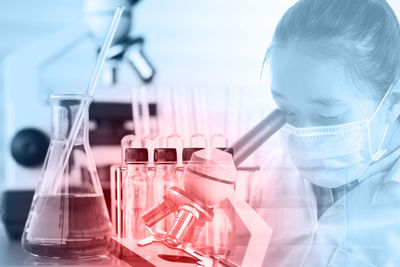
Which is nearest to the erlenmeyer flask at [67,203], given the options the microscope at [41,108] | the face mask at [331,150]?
the microscope at [41,108]

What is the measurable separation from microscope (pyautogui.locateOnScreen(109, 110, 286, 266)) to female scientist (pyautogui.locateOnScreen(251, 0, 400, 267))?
0.72 feet

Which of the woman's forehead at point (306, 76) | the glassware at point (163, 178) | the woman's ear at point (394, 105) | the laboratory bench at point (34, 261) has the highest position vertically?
the woman's forehead at point (306, 76)

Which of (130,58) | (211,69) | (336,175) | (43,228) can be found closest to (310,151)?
(336,175)

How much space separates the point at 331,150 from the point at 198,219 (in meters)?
0.53

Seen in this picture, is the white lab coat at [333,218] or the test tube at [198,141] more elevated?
the test tube at [198,141]

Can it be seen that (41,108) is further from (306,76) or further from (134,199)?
(306,76)

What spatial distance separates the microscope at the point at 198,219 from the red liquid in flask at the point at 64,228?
86 millimetres

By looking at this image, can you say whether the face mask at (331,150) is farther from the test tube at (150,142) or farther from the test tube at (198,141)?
the test tube at (150,142)

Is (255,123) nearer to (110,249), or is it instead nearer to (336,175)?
(336,175)

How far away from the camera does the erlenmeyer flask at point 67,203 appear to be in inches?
51.5

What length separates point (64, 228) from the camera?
131 centimetres

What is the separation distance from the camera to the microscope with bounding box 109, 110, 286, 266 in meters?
1.33

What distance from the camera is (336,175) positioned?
1.70 metres

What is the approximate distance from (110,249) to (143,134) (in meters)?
0.34
